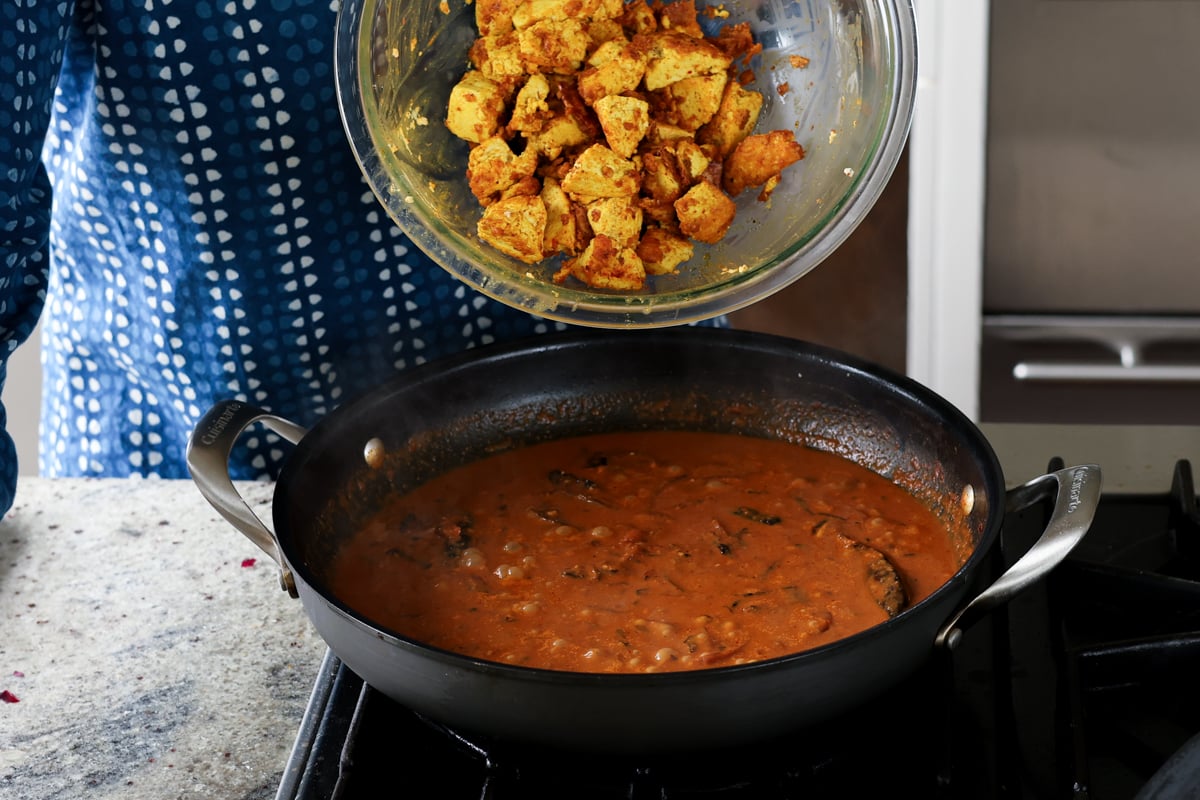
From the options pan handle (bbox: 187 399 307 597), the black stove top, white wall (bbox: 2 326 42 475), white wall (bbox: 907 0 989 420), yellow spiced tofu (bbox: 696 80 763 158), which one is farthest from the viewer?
white wall (bbox: 2 326 42 475)

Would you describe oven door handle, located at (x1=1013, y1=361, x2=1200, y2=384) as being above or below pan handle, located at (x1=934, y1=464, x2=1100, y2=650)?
below

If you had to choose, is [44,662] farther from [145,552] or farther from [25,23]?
[25,23]

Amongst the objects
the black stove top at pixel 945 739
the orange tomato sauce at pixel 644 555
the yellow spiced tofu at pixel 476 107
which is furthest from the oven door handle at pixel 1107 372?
the yellow spiced tofu at pixel 476 107

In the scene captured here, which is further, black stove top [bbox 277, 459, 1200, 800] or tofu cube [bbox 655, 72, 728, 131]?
tofu cube [bbox 655, 72, 728, 131]

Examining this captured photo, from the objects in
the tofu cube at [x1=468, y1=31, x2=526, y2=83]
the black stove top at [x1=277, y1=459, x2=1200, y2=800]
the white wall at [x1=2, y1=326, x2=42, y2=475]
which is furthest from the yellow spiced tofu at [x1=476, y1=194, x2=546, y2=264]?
the white wall at [x1=2, y1=326, x2=42, y2=475]

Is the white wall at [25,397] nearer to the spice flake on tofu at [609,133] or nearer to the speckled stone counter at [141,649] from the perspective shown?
the speckled stone counter at [141,649]

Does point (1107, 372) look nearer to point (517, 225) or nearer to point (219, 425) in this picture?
point (517, 225)

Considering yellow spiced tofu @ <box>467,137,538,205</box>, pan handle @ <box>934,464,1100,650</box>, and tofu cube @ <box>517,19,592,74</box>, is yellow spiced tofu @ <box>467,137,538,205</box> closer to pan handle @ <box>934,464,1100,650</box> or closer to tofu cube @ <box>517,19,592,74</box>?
tofu cube @ <box>517,19,592,74</box>

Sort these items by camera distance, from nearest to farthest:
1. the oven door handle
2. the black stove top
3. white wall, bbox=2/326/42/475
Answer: the black stove top < the oven door handle < white wall, bbox=2/326/42/475
